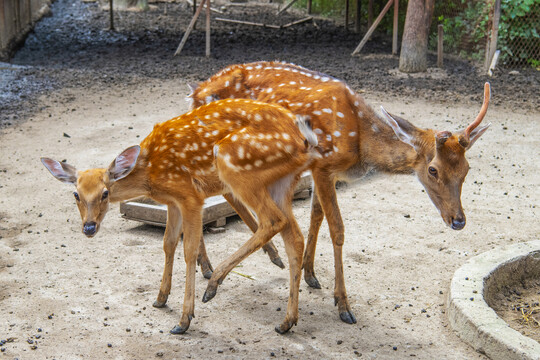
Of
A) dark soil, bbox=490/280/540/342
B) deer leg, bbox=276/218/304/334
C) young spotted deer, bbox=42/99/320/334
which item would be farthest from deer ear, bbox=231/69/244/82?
dark soil, bbox=490/280/540/342

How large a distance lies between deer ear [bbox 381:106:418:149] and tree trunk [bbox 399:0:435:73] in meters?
8.27

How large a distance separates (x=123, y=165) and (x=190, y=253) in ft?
2.54

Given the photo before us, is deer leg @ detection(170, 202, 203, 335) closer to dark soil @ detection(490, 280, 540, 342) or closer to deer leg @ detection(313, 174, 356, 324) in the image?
deer leg @ detection(313, 174, 356, 324)

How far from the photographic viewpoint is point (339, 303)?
498cm

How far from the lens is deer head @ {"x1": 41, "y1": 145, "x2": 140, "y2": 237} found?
4.46 metres

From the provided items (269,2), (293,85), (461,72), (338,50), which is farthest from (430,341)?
(269,2)

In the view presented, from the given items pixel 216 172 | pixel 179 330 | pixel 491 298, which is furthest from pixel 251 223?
pixel 491 298

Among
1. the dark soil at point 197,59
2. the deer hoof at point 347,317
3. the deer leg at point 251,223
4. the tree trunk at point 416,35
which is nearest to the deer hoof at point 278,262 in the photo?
the deer leg at point 251,223

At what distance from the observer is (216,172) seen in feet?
15.4

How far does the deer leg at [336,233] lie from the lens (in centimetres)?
496

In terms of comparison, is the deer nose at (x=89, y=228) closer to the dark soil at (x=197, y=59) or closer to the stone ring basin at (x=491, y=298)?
the stone ring basin at (x=491, y=298)

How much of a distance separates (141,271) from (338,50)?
1120 centimetres

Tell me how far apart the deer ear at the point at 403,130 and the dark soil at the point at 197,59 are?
22.3 feet

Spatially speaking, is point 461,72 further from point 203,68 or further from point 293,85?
point 293,85
